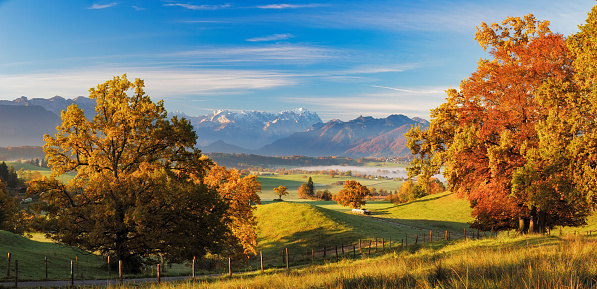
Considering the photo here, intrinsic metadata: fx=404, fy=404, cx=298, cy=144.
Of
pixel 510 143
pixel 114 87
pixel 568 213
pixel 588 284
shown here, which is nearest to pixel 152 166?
pixel 114 87

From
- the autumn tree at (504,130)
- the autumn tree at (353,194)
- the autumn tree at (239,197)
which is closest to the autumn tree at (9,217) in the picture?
the autumn tree at (239,197)

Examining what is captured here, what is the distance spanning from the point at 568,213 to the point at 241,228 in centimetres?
3570

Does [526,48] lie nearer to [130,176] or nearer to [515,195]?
[515,195]

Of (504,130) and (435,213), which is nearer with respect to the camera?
(504,130)

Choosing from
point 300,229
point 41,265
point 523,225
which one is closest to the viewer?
point 523,225

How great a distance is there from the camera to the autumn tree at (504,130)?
28812mm

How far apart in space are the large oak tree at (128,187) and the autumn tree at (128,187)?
0.25 feet

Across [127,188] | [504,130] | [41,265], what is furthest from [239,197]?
[504,130]

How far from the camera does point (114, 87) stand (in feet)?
118

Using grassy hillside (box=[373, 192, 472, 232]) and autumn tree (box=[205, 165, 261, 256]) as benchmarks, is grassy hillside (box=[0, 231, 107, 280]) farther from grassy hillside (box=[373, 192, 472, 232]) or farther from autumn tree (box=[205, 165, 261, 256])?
grassy hillside (box=[373, 192, 472, 232])

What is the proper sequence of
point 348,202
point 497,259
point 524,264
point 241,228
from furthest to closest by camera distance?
point 348,202
point 241,228
point 497,259
point 524,264

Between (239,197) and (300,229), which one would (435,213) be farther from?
(239,197)

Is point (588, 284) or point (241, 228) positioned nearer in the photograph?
point (588, 284)

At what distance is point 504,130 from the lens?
29953 millimetres
